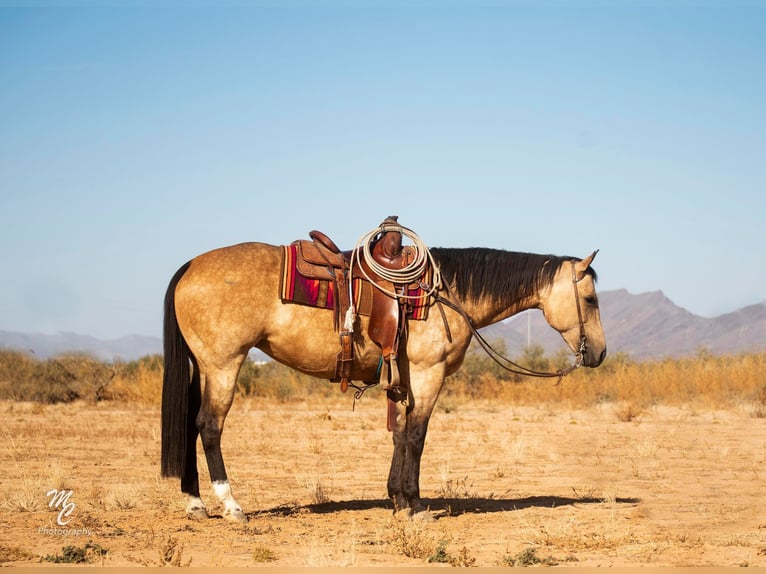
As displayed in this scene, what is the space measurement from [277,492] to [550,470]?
13.4 feet

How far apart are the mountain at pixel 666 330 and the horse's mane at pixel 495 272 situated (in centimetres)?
7999

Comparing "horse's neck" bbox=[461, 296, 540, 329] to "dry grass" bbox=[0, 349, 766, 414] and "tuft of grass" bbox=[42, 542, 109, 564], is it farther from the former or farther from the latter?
"dry grass" bbox=[0, 349, 766, 414]

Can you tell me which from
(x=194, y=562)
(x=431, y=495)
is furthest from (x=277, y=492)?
(x=194, y=562)

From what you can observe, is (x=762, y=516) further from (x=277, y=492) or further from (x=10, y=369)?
(x=10, y=369)

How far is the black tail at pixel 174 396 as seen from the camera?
8273mm

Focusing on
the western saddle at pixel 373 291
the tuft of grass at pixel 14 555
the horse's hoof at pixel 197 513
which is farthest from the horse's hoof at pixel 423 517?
the tuft of grass at pixel 14 555

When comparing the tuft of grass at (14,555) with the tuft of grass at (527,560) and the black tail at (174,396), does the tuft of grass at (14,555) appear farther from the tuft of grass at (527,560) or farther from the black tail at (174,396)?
the tuft of grass at (527,560)

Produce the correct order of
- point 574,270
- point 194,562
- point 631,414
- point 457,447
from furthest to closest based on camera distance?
point 631,414 < point 457,447 < point 574,270 < point 194,562

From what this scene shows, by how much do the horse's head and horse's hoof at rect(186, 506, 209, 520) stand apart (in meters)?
3.81

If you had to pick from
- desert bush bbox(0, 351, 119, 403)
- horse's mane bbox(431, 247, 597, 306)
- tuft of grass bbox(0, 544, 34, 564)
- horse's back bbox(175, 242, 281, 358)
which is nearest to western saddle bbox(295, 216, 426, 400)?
horse's back bbox(175, 242, 281, 358)

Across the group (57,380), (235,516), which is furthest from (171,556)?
(57,380)

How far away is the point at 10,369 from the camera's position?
1013 inches

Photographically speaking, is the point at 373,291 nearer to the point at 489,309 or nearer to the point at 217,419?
the point at 489,309

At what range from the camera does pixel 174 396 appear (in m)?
8.34
